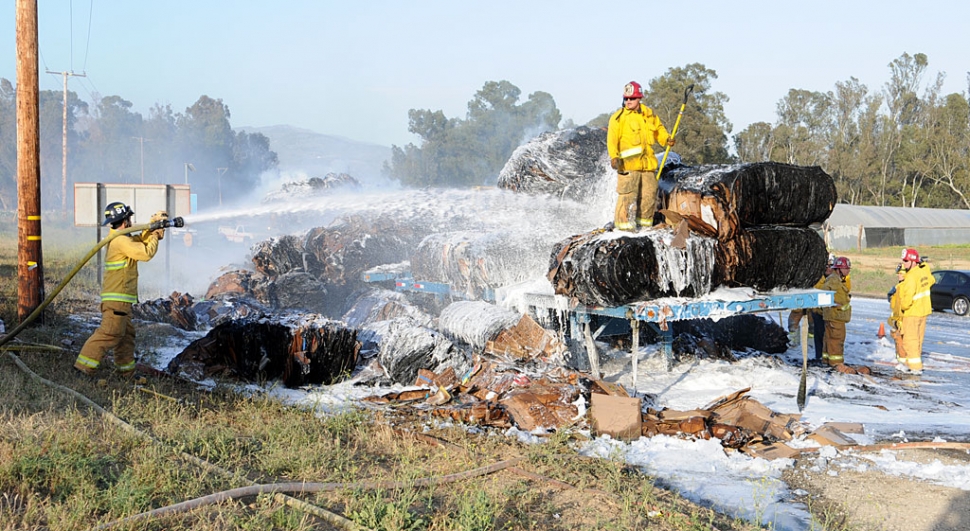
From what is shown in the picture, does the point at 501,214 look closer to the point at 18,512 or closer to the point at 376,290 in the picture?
the point at 376,290

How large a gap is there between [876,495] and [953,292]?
1540 cm

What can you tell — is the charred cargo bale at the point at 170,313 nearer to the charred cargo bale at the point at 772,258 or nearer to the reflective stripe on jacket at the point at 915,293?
the charred cargo bale at the point at 772,258

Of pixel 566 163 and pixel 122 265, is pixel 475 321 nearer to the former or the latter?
pixel 566 163

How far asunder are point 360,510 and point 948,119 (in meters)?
65.2

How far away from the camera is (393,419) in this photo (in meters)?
6.82

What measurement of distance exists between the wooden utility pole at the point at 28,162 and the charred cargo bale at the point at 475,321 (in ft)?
15.8

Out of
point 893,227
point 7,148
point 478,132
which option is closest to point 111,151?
point 7,148

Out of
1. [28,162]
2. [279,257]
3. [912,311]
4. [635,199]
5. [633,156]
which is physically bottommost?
[912,311]

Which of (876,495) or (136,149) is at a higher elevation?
(136,149)

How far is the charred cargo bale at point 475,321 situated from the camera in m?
8.55

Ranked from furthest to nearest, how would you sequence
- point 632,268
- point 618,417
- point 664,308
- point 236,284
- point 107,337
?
point 236,284 → point 632,268 → point 664,308 → point 107,337 → point 618,417

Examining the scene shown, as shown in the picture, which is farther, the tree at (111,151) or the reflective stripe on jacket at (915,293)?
the tree at (111,151)

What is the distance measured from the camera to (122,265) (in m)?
7.27

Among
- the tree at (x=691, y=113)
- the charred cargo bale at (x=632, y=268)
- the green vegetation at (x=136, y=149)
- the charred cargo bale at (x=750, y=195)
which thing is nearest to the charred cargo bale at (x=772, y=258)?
the charred cargo bale at (x=750, y=195)
